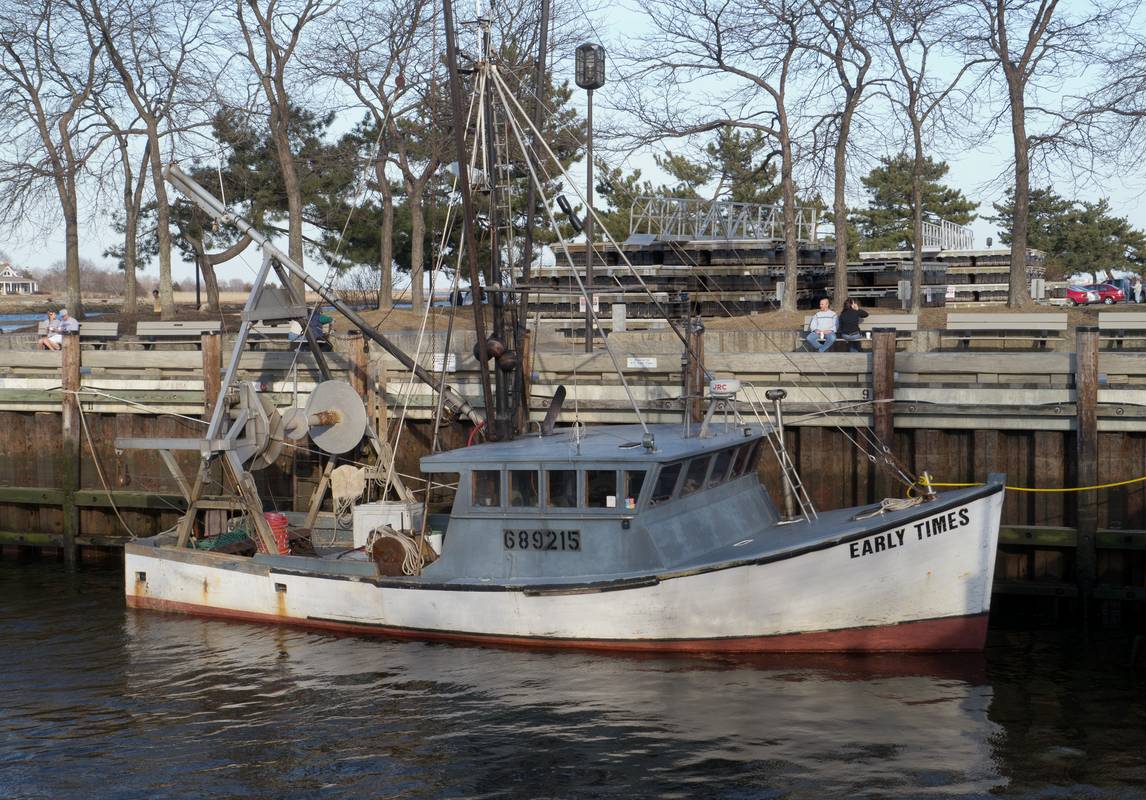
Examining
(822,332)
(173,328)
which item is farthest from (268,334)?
(822,332)

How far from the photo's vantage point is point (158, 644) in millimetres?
14797

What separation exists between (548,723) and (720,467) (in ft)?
13.7

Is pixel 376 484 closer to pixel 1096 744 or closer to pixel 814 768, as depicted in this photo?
pixel 814 768

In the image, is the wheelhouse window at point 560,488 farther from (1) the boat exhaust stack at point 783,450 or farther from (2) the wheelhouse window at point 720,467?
(1) the boat exhaust stack at point 783,450

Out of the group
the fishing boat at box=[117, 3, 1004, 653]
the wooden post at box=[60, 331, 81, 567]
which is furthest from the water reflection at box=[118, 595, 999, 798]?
the wooden post at box=[60, 331, 81, 567]

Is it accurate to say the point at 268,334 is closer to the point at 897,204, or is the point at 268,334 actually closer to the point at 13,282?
the point at 897,204

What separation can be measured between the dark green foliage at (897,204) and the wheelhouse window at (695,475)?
3986 cm

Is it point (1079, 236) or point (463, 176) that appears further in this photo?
point (1079, 236)

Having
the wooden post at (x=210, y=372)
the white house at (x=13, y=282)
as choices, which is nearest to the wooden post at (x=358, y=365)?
the wooden post at (x=210, y=372)

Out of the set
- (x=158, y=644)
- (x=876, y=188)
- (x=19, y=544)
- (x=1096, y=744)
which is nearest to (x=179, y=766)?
(x=158, y=644)

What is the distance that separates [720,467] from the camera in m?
14.3

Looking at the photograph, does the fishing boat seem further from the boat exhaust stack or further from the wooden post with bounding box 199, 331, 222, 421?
the wooden post with bounding box 199, 331, 222, 421

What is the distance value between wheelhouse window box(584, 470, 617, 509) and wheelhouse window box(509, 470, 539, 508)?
0.64m

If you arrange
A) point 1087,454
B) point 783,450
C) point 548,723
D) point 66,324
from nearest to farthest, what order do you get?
point 548,723 → point 783,450 → point 1087,454 → point 66,324
